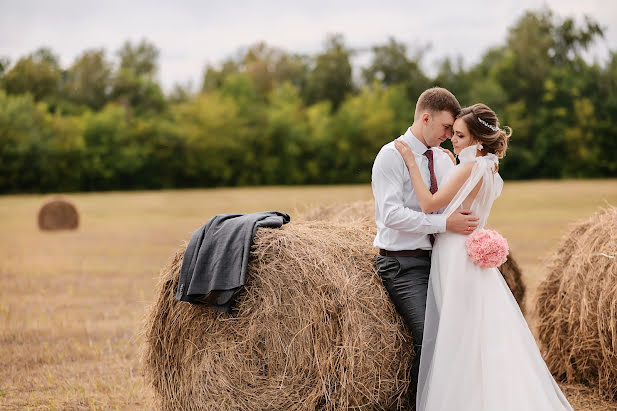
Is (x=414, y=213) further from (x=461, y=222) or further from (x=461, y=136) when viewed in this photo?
(x=461, y=136)

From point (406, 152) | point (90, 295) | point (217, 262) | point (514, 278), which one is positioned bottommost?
point (90, 295)

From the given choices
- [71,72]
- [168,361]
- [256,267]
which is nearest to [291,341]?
[256,267]

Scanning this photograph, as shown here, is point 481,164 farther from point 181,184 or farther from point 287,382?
point 181,184

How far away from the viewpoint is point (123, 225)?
23.7 m

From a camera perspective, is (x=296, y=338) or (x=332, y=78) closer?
(x=296, y=338)

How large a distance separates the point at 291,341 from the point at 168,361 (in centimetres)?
106

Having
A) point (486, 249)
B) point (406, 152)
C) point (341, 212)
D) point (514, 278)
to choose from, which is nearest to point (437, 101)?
point (406, 152)

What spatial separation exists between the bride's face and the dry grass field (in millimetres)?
2085

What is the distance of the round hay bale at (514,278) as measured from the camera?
6914mm

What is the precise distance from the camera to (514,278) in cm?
700

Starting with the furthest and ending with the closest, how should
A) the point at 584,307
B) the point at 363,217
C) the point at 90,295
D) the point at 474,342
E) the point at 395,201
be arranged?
1. the point at 90,295
2. the point at 363,217
3. the point at 584,307
4. the point at 395,201
5. the point at 474,342

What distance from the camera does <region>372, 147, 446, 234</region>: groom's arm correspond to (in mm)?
4422

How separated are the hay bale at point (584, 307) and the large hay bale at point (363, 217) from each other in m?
0.62

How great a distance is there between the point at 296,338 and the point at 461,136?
1776 mm
